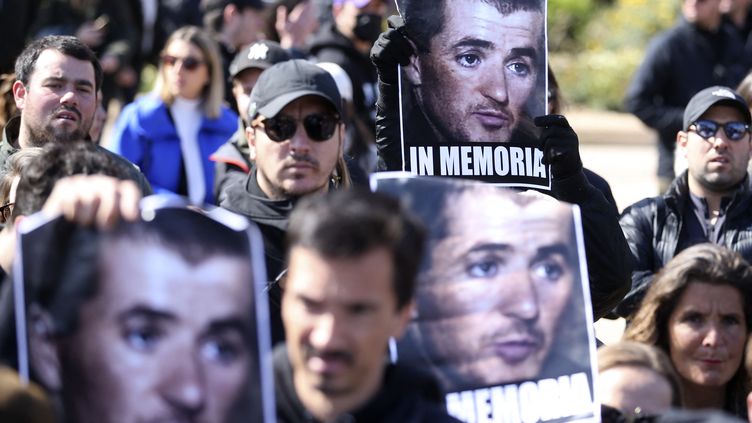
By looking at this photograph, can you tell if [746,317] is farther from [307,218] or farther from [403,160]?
[307,218]

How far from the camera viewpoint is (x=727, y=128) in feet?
20.4

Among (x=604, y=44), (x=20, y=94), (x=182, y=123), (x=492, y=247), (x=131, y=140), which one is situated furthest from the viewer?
(x=604, y=44)

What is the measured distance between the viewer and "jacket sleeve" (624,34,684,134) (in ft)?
31.1

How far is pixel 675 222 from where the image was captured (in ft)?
20.3

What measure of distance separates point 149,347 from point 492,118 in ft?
6.81

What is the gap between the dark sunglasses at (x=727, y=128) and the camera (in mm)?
6207

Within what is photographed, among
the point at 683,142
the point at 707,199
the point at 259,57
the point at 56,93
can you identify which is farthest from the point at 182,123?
the point at 707,199

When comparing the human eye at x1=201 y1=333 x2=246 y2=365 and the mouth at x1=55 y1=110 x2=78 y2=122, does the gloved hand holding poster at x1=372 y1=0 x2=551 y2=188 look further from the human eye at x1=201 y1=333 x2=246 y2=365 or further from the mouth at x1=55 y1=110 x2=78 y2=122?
the human eye at x1=201 y1=333 x2=246 y2=365

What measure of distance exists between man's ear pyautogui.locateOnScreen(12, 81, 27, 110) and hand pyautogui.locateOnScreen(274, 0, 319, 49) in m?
4.04

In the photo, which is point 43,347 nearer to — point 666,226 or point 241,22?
point 666,226

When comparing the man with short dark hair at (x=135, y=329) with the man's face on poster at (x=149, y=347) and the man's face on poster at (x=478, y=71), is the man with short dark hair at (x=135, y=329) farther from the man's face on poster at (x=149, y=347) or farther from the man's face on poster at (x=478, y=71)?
the man's face on poster at (x=478, y=71)

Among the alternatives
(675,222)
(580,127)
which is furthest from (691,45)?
(580,127)

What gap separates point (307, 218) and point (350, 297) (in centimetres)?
18

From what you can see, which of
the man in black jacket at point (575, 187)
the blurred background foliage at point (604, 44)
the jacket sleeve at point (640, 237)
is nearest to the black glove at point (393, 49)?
the man in black jacket at point (575, 187)
